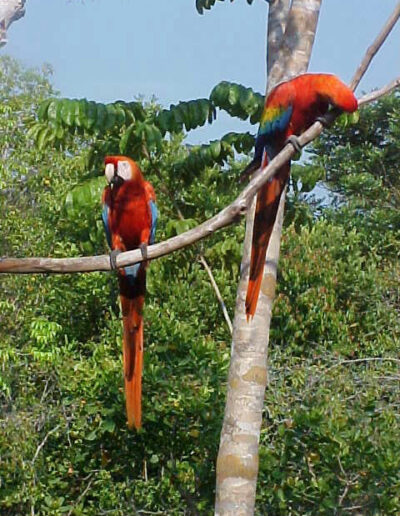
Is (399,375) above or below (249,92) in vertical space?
below

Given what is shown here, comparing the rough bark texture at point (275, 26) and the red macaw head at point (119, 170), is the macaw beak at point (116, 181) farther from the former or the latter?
the rough bark texture at point (275, 26)

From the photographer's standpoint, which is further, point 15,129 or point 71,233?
point 15,129

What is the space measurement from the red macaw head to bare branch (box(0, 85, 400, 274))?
76 centimetres

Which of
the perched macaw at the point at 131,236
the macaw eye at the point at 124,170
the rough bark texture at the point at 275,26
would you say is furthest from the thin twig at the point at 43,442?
the rough bark texture at the point at 275,26

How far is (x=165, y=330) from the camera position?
3998 mm

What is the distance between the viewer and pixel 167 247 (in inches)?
71.8

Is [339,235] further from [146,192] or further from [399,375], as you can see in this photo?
[146,192]

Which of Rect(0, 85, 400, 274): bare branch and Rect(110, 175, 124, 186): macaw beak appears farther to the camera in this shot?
Rect(110, 175, 124, 186): macaw beak

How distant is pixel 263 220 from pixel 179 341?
1844 millimetres

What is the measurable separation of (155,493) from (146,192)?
4.60ft

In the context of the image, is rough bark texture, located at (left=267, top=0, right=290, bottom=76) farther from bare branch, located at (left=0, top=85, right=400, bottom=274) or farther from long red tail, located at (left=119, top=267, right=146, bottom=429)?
bare branch, located at (left=0, top=85, right=400, bottom=274)

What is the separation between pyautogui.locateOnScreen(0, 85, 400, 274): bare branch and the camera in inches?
69.3

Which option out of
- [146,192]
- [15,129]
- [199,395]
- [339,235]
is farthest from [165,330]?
[15,129]

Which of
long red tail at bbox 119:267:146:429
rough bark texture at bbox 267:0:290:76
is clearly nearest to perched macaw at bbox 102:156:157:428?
long red tail at bbox 119:267:146:429
